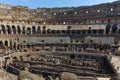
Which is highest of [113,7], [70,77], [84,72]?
[113,7]

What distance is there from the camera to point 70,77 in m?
14.5

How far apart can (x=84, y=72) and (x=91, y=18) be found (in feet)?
115

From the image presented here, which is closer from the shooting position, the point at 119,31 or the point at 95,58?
the point at 95,58

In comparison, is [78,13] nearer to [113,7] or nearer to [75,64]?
[113,7]

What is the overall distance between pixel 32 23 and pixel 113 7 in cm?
2731

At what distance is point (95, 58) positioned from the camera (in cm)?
4088

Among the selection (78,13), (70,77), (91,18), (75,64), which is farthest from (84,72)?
(78,13)

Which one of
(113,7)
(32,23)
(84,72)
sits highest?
(113,7)

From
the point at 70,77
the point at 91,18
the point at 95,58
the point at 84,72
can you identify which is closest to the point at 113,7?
the point at 91,18

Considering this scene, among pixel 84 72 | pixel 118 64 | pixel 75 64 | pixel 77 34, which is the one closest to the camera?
pixel 84 72

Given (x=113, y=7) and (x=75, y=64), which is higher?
(x=113, y=7)

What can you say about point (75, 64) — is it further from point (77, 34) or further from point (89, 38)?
point (77, 34)

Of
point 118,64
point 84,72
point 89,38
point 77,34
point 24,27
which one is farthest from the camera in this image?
point 24,27

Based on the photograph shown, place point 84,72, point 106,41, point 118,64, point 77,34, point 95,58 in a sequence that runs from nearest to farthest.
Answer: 1. point 84,72
2. point 118,64
3. point 95,58
4. point 106,41
5. point 77,34
